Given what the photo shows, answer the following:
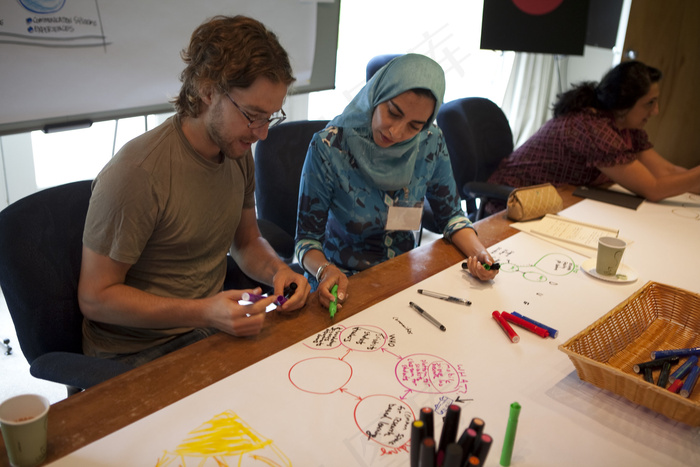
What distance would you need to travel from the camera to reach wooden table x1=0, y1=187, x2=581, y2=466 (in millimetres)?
884

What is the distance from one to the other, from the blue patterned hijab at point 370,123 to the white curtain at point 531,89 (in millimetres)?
3070

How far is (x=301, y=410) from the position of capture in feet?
3.10

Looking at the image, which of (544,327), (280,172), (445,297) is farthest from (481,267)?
(280,172)

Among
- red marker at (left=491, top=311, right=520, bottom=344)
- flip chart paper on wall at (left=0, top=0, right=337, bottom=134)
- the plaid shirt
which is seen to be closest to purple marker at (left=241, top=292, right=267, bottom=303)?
red marker at (left=491, top=311, right=520, bottom=344)

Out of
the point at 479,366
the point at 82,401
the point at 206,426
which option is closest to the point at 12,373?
the point at 82,401

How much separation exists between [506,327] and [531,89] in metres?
3.85

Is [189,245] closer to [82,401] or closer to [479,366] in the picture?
[82,401]

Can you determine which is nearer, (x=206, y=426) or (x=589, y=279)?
(x=206, y=426)

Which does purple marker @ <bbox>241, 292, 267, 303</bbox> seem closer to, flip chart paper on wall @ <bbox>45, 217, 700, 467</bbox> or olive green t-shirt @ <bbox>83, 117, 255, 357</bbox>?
flip chart paper on wall @ <bbox>45, 217, 700, 467</bbox>

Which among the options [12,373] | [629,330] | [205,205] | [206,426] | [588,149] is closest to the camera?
[206,426]

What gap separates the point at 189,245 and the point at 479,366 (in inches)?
29.2

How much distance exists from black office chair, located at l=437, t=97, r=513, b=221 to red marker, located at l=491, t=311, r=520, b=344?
1.19 meters

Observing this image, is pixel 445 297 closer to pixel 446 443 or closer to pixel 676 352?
pixel 676 352

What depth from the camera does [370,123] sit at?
167 cm
